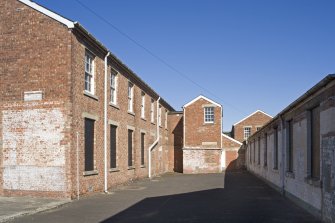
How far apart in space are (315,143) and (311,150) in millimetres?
561

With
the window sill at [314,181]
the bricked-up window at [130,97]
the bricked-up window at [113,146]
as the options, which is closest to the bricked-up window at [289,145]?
the window sill at [314,181]

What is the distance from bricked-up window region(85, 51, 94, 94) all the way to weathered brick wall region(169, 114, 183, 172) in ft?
79.5

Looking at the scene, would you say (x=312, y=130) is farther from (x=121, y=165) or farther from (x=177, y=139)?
(x=177, y=139)

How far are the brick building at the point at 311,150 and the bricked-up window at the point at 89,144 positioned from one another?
8518 millimetres

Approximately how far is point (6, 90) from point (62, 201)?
17.6 ft

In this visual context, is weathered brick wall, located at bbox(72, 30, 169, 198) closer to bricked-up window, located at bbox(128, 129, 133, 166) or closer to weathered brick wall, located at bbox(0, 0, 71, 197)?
bricked-up window, located at bbox(128, 129, 133, 166)

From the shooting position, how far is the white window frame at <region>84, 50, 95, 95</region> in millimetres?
18438

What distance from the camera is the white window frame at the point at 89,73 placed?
18.4 meters

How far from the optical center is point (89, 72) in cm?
1873

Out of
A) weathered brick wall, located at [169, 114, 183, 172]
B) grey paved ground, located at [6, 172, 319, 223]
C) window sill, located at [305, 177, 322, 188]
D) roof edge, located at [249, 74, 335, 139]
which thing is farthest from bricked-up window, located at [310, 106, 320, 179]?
weathered brick wall, located at [169, 114, 183, 172]

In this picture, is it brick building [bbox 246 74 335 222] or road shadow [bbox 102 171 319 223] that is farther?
road shadow [bbox 102 171 319 223]

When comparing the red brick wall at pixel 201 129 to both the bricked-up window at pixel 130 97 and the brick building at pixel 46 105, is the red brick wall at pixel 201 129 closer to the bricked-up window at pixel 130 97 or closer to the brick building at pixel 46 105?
the bricked-up window at pixel 130 97

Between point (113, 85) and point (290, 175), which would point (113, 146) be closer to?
point (113, 85)

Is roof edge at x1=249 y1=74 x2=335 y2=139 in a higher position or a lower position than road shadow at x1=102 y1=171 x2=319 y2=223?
higher
